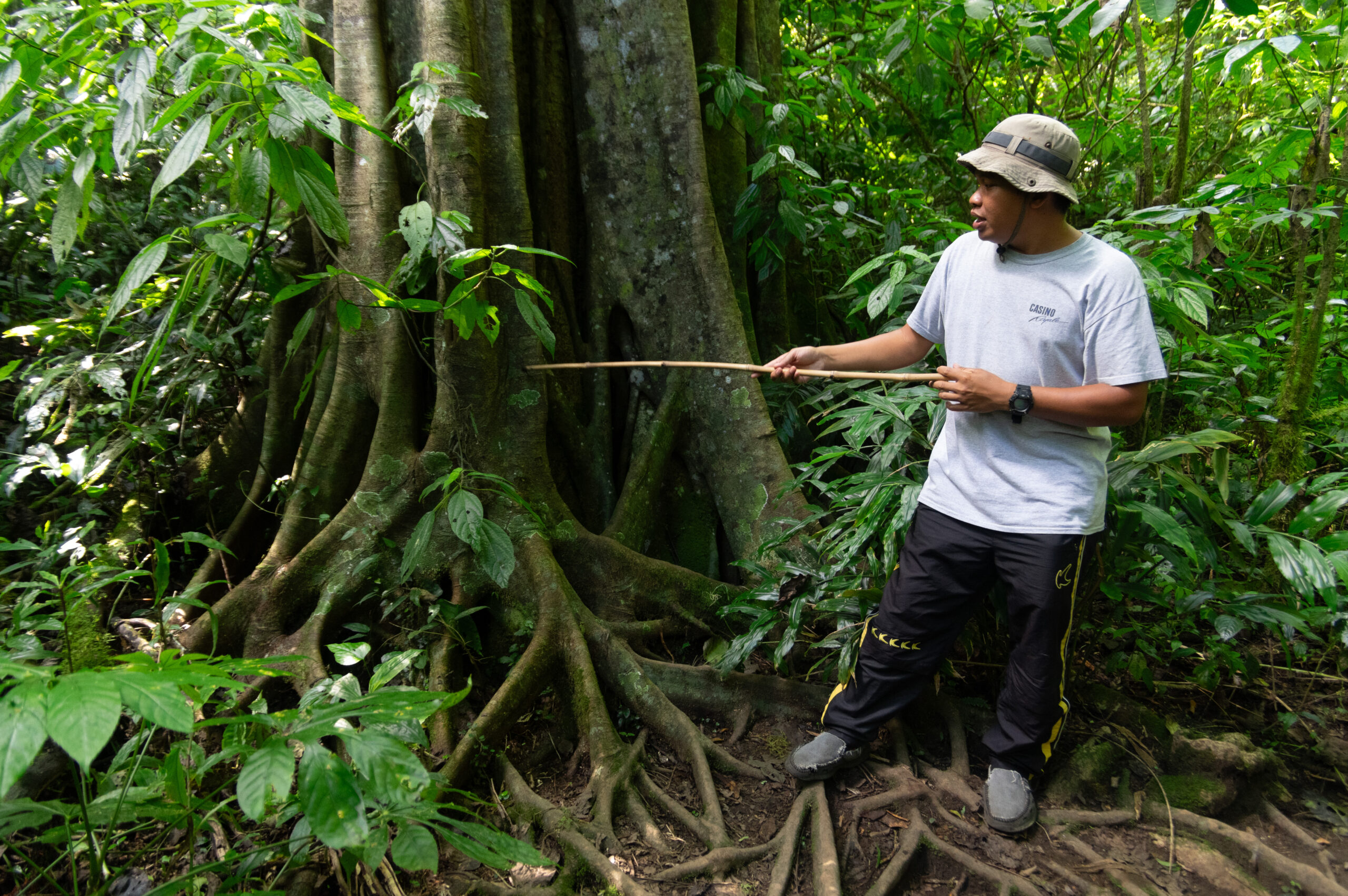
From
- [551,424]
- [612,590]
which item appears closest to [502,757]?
[612,590]

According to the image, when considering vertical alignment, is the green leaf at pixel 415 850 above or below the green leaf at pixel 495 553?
below

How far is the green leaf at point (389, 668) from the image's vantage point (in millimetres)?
1889

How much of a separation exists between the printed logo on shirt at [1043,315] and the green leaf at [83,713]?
7.22ft

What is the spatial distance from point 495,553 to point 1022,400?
5.44ft

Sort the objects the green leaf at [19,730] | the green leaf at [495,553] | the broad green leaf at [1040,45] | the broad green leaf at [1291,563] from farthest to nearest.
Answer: the broad green leaf at [1040,45]
the green leaf at [495,553]
the broad green leaf at [1291,563]
the green leaf at [19,730]

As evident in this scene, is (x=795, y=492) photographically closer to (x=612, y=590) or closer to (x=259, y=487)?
(x=612, y=590)

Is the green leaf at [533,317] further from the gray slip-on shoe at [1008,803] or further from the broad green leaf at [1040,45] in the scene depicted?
the broad green leaf at [1040,45]

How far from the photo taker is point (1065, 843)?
2.29 metres

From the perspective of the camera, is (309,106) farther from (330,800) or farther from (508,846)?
(508,846)

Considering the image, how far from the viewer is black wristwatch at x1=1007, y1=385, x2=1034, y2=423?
2033mm

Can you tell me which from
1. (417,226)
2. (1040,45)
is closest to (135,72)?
(417,226)

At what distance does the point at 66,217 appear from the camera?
1.91m

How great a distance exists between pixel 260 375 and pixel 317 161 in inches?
78.8

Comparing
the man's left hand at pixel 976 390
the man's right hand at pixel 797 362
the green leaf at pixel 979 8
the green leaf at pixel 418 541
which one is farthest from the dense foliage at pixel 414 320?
the man's left hand at pixel 976 390
